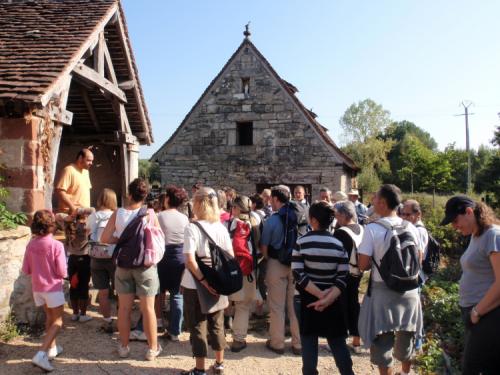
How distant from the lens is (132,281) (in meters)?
4.27

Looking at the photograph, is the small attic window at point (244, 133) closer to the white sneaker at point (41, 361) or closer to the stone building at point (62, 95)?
the stone building at point (62, 95)

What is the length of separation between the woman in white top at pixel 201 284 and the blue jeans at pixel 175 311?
916mm

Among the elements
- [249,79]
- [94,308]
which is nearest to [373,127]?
[249,79]

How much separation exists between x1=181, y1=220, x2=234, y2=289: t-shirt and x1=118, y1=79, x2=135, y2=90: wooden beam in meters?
5.20

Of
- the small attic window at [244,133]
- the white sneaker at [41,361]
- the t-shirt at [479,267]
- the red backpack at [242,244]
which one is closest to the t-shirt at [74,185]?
the white sneaker at [41,361]

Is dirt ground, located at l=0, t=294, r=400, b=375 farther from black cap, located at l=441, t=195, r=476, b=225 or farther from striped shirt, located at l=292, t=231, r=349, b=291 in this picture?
black cap, located at l=441, t=195, r=476, b=225

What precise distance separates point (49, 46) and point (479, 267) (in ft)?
20.8

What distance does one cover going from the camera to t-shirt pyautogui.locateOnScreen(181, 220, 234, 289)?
3818 millimetres

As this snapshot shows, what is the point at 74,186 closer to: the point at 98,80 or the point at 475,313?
the point at 98,80

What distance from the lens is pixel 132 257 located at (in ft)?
13.6

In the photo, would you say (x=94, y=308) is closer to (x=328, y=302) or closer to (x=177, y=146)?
(x=328, y=302)

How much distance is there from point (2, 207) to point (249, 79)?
1036 centimetres

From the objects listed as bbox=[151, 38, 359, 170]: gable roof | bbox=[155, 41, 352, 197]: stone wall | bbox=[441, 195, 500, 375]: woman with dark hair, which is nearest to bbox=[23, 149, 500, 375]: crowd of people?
bbox=[441, 195, 500, 375]: woman with dark hair

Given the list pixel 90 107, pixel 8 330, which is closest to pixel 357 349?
pixel 8 330
